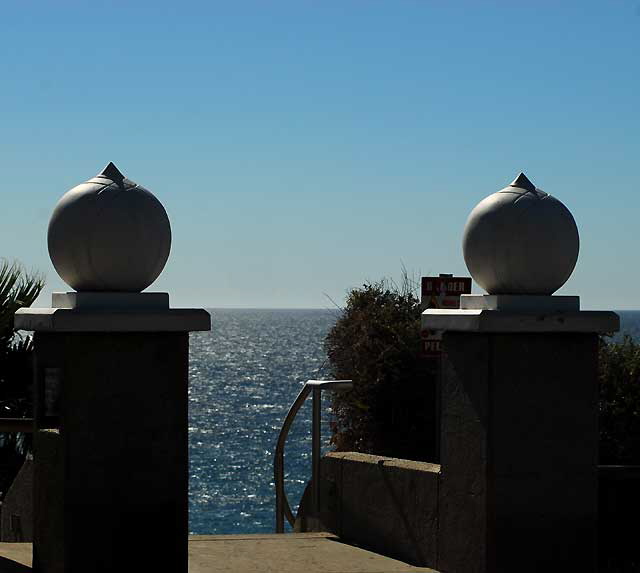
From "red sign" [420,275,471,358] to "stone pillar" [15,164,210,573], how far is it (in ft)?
14.6

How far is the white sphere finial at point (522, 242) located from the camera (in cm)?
760

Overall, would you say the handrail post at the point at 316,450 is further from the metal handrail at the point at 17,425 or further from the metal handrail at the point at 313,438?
the metal handrail at the point at 17,425

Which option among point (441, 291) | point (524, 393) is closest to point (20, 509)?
point (441, 291)

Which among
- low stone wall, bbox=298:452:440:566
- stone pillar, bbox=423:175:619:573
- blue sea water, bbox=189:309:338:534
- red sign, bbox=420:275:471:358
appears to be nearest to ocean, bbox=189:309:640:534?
blue sea water, bbox=189:309:338:534

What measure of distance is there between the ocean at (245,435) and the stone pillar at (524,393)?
393 inches

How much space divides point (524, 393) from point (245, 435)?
60.8m

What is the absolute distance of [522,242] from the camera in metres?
7.59

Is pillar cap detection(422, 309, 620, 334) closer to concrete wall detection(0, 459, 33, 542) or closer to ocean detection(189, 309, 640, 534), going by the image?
concrete wall detection(0, 459, 33, 542)

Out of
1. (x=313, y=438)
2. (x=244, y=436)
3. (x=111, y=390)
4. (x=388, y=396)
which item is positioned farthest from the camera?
(x=244, y=436)

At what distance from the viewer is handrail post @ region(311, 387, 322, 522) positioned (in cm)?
1002

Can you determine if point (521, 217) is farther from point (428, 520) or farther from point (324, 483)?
point (324, 483)

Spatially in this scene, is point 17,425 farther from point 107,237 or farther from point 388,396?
point 388,396

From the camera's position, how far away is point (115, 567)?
7.46m

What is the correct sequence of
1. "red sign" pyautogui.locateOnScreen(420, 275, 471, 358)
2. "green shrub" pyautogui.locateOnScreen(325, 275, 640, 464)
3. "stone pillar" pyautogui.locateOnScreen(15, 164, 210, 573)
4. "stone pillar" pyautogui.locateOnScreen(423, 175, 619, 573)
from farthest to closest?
"green shrub" pyautogui.locateOnScreen(325, 275, 640, 464), "red sign" pyautogui.locateOnScreen(420, 275, 471, 358), "stone pillar" pyautogui.locateOnScreen(423, 175, 619, 573), "stone pillar" pyautogui.locateOnScreen(15, 164, 210, 573)
